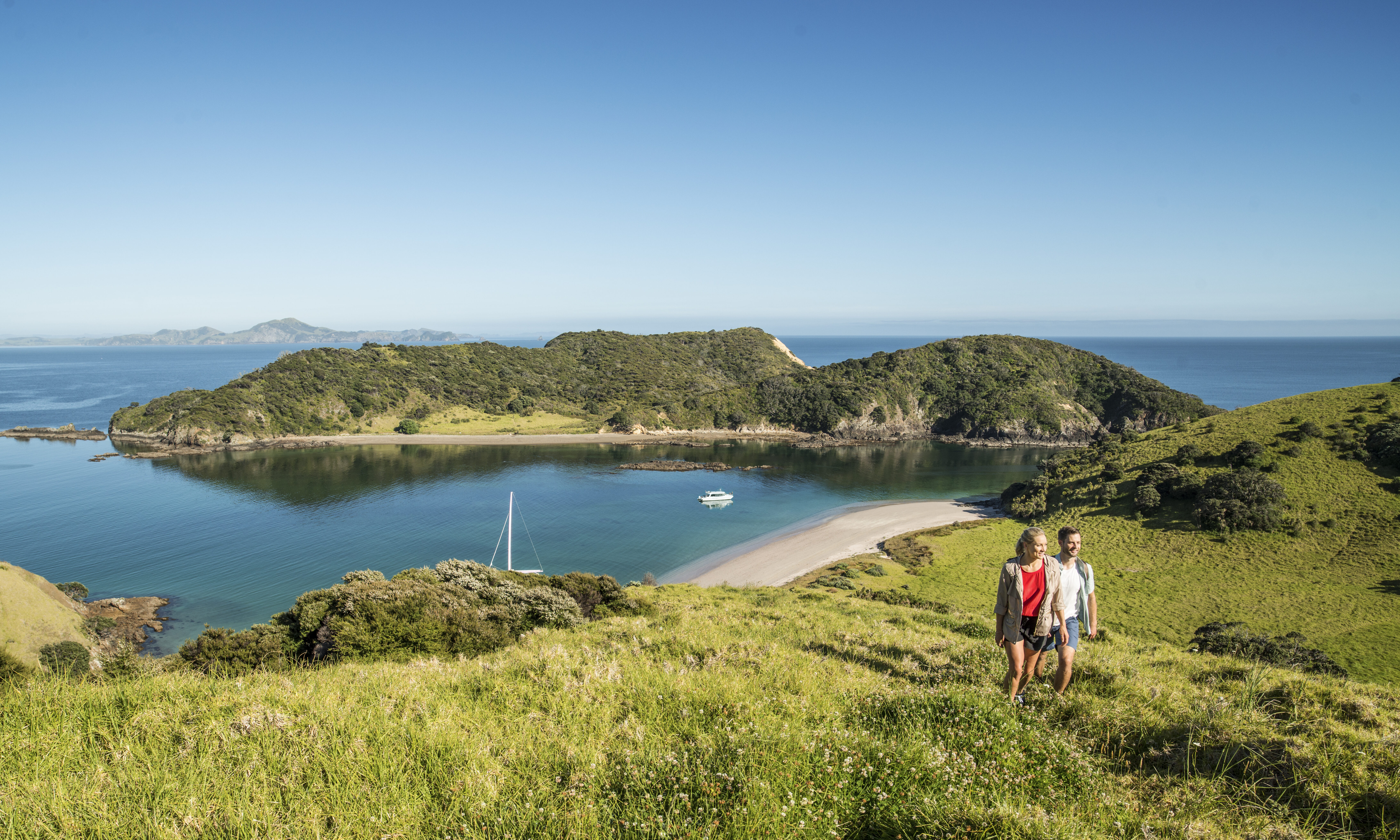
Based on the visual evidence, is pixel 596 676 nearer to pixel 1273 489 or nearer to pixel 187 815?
pixel 187 815

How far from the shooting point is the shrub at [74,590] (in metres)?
35.4

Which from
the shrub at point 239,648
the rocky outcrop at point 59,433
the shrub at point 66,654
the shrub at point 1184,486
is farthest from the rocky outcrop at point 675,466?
the rocky outcrop at point 59,433

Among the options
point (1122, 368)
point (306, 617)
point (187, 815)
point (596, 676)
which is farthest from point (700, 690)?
point (1122, 368)

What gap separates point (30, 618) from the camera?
1118 inches

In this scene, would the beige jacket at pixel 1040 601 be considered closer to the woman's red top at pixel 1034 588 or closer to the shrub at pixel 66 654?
the woman's red top at pixel 1034 588

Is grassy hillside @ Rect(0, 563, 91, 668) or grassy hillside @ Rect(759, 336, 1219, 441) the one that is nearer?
grassy hillside @ Rect(0, 563, 91, 668)

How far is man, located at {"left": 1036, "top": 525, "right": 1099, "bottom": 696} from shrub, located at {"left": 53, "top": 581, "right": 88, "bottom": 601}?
5065 centimetres

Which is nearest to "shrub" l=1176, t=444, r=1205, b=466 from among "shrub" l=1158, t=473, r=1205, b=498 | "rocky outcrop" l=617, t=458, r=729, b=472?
"shrub" l=1158, t=473, r=1205, b=498

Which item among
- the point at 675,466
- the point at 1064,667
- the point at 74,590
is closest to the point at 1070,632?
the point at 1064,667

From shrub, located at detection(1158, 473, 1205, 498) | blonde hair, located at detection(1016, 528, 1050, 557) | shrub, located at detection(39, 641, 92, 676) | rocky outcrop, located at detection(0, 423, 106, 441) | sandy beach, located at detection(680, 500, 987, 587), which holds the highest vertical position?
blonde hair, located at detection(1016, 528, 1050, 557)

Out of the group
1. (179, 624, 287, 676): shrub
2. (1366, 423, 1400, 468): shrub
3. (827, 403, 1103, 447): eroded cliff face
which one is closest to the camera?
(179, 624, 287, 676): shrub

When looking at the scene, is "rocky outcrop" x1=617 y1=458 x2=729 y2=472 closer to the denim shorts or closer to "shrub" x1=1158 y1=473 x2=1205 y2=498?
"shrub" x1=1158 y1=473 x2=1205 y2=498

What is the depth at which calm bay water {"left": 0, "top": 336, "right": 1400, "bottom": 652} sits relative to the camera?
140 feet

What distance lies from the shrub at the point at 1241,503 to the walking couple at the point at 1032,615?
1692 inches
